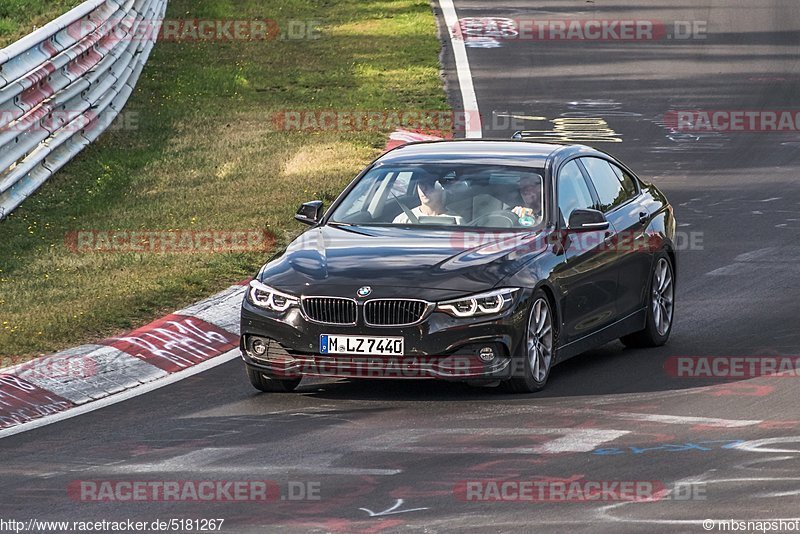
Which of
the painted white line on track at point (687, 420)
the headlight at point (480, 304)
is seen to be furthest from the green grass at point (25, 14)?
the painted white line on track at point (687, 420)

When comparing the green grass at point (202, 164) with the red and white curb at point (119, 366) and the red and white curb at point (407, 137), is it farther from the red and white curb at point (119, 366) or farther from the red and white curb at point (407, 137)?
the red and white curb at point (119, 366)

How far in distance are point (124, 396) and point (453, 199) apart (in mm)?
2540

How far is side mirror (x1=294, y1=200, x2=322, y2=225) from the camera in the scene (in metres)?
11.8

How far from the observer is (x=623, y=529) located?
763cm

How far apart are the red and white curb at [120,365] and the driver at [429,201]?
1599mm

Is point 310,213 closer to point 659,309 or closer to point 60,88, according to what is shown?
point 659,309

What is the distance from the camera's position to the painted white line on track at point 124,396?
33.5ft

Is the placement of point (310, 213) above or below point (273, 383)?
above

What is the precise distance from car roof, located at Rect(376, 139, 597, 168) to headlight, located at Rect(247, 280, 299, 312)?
5.63 feet

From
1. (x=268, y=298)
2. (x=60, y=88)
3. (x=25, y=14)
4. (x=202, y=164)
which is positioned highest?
(x=25, y=14)

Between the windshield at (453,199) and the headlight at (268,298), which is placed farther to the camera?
the windshield at (453,199)

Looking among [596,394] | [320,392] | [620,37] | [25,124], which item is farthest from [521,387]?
[620,37]

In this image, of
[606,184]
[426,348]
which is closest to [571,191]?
[606,184]

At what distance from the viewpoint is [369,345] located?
1045cm
